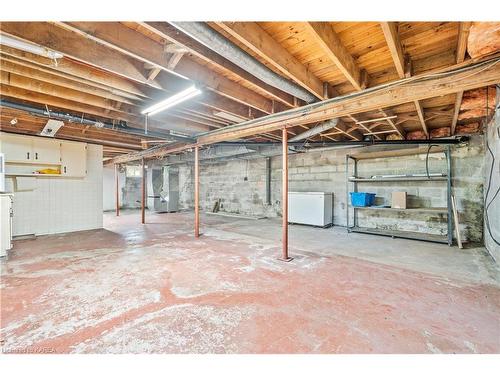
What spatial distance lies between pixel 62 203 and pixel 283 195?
5.54m

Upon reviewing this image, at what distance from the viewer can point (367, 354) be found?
1.53 meters

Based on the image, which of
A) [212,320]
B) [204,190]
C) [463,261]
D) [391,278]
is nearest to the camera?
[212,320]

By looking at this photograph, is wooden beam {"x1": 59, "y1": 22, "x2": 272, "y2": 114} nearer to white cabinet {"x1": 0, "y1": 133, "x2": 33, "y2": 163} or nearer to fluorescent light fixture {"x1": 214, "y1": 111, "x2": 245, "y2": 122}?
fluorescent light fixture {"x1": 214, "y1": 111, "x2": 245, "y2": 122}

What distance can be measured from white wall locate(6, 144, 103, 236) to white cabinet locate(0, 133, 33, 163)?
488 millimetres

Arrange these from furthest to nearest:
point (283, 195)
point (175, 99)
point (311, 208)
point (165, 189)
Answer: point (165, 189) < point (311, 208) < point (283, 195) < point (175, 99)

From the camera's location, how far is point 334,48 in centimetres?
200

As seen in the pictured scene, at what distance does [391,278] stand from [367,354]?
1.59 m

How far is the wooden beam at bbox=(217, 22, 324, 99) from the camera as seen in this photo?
1753 mm

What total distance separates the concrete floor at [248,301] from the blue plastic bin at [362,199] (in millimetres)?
1591

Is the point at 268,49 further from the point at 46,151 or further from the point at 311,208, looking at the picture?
the point at 46,151

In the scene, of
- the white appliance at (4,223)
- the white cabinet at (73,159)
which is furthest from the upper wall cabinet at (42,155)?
the white appliance at (4,223)

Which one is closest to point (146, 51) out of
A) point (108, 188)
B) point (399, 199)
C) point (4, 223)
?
point (4, 223)
